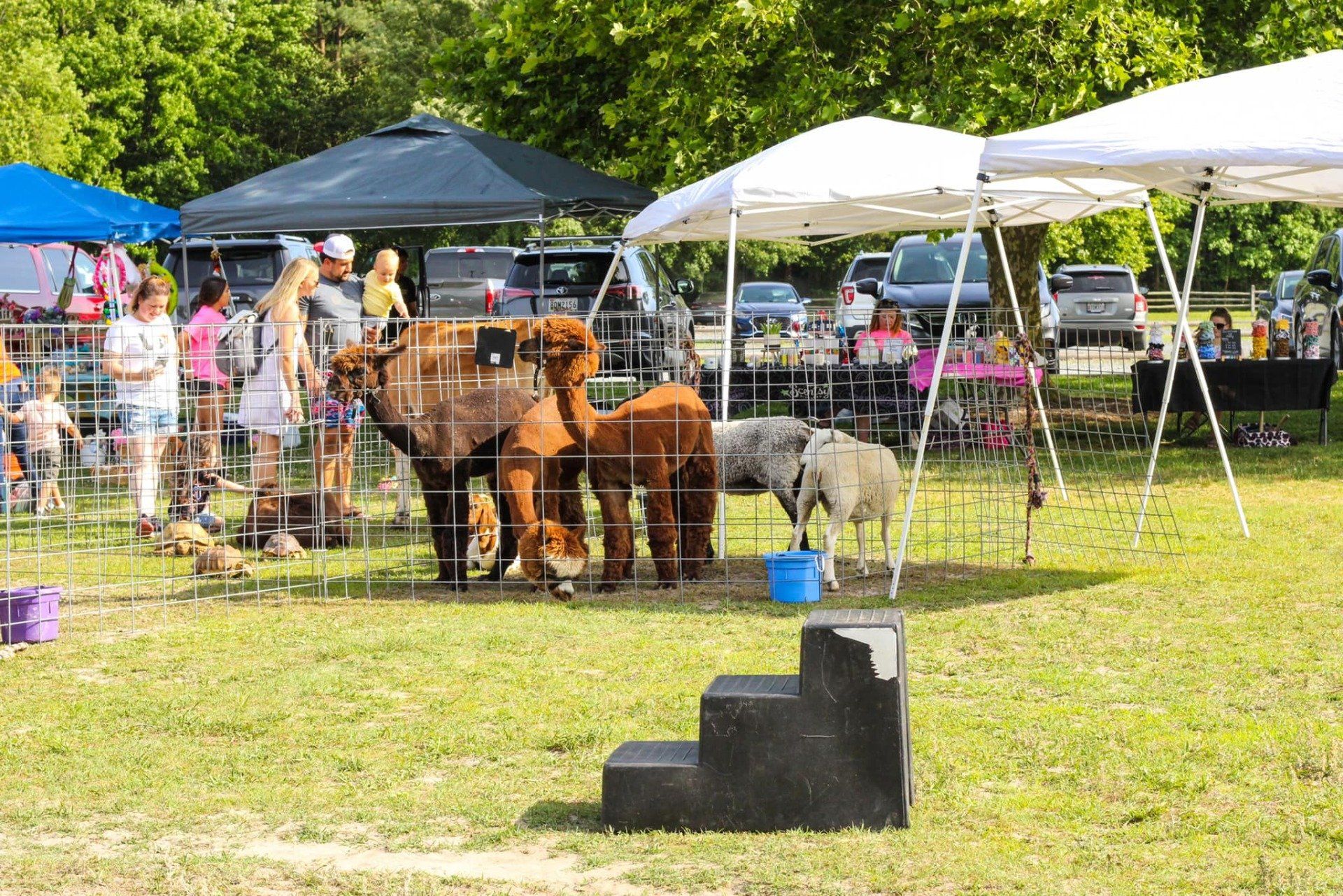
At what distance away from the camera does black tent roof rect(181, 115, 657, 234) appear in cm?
1220

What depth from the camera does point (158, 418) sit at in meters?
10.5

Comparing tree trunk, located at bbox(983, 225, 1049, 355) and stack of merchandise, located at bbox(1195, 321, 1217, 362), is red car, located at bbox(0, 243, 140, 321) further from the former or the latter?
stack of merchandise, located at bbox(1195, 321, 1217, 362)

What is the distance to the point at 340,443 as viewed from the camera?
907 cm

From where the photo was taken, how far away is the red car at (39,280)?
20297 millimetres

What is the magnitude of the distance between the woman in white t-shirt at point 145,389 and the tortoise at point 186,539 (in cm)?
24

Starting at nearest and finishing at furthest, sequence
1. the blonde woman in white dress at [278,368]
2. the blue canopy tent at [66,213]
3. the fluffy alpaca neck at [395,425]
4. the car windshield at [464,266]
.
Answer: the fluffy alpaca neck at [395,425], the blonde woman in white dress at [278,368], the blue canopy tent at [66,213], the car windshield at [464,266]

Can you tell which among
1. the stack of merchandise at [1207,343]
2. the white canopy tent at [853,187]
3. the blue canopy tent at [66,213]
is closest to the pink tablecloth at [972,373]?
the white canopy tent at [853,187]

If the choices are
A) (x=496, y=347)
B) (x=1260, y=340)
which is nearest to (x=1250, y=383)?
(x=1260, y=340)

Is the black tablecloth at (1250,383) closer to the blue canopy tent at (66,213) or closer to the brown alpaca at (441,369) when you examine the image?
the brown alpaca at (441,369)

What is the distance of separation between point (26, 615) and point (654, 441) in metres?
3.31

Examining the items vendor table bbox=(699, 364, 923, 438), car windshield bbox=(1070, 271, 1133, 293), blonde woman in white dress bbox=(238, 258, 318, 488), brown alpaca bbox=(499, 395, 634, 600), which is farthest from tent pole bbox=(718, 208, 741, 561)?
car windshield bbox=(1070, 271, 1133, 293)

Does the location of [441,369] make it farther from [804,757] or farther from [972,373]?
[804,757]

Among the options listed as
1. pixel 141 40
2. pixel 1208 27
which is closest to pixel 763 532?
pixel 1208 27

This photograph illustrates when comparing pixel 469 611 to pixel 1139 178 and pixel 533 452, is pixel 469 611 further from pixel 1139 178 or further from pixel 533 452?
pixel 1139 178
